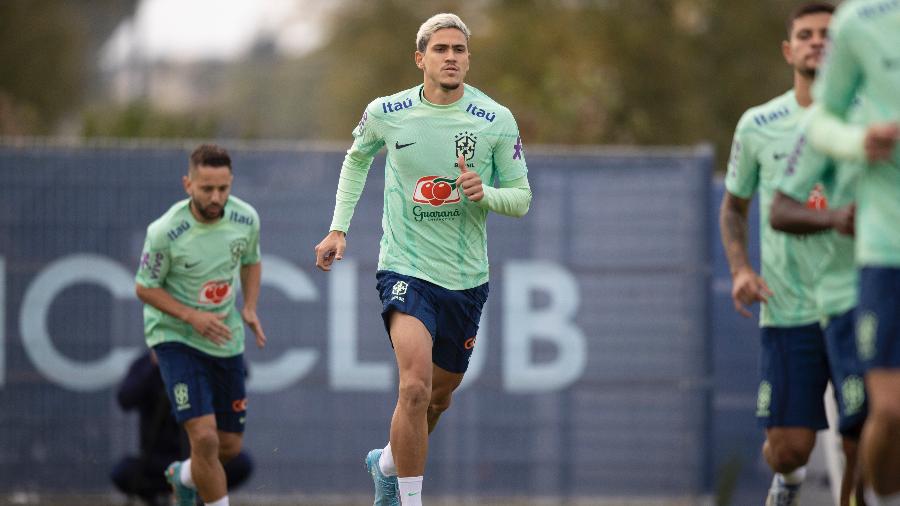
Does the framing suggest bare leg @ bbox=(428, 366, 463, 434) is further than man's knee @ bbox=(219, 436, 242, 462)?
No

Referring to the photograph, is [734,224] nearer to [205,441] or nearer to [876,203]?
[876,203]

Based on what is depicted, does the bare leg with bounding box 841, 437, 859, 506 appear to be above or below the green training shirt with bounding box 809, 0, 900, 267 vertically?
below

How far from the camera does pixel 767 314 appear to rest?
828 cm

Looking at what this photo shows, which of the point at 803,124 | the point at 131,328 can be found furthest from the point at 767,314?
the point at 131,328

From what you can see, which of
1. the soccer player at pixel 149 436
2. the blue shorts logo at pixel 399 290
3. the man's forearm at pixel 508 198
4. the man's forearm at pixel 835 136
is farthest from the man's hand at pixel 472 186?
the soccer player at pixel 149 436

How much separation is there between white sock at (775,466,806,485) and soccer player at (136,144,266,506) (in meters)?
3.53

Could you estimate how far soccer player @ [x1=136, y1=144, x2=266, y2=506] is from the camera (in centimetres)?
996

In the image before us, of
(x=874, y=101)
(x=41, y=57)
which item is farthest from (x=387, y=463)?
(x=41, y=57)

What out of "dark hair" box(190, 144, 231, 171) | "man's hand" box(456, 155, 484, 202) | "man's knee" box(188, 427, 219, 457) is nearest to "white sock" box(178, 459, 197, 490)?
"man's knee" box(188, 427, 219, 457)

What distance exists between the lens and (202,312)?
10.0m

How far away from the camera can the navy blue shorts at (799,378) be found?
26.6ft

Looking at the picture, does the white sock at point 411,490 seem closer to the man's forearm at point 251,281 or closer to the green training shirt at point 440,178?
the green training shirt at point 440,178

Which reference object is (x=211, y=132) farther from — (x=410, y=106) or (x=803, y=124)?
(x=803, y=124)

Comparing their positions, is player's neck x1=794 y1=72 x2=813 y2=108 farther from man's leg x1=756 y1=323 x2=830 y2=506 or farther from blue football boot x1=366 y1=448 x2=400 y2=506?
blue football boot x1=366 y1=448 x2=400 y2=506
